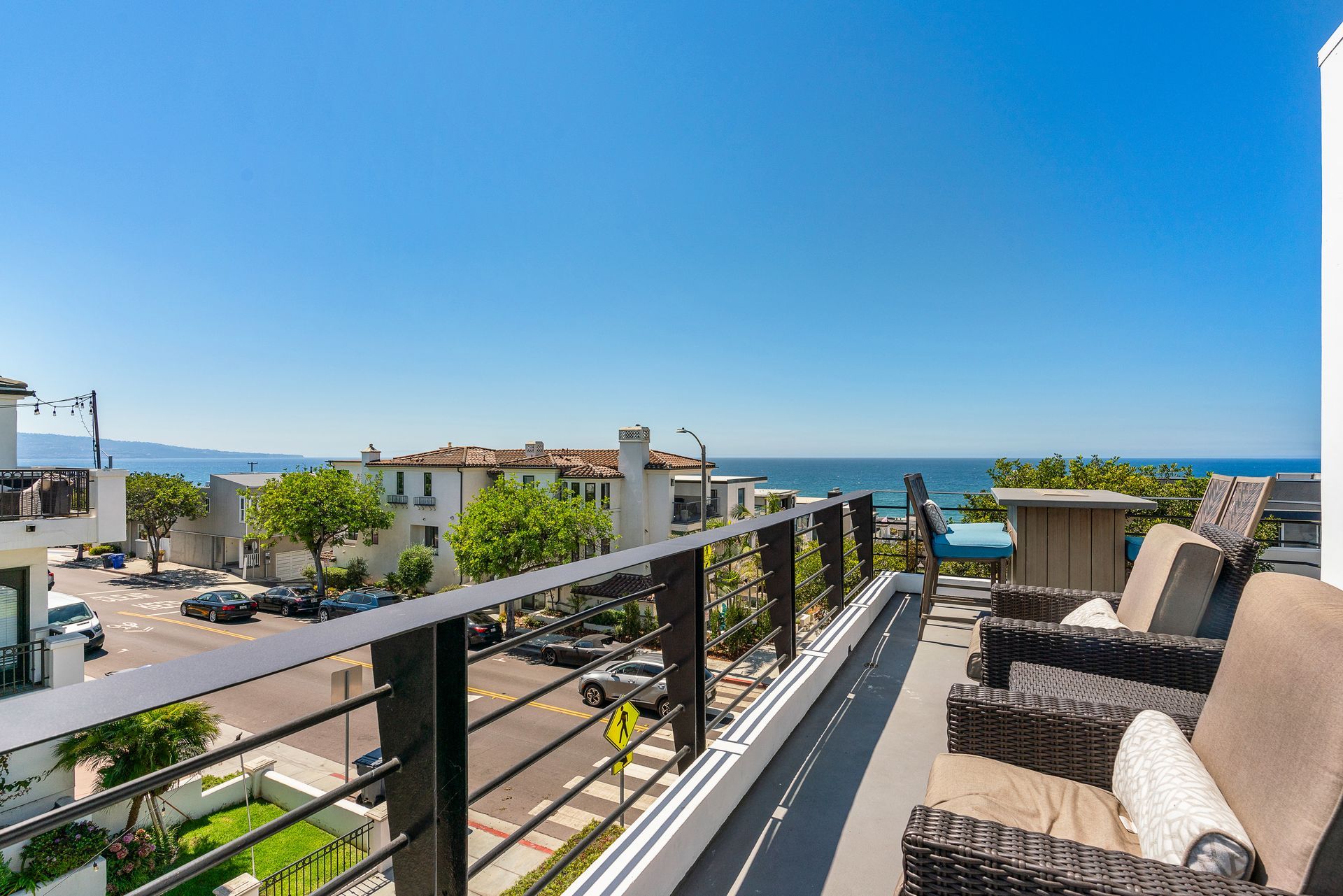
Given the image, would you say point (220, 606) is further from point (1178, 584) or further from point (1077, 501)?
point (1178, 584)

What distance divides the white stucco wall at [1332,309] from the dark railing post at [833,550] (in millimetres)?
1931

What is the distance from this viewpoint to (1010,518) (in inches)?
153

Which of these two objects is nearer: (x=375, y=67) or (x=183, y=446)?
(x=375, y=67)

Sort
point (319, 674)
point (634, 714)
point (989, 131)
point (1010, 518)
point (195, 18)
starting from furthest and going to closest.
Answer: point (319, 674)
point (195, 18)
point (989, 131)
point (1010, 518)
point (634, 714)

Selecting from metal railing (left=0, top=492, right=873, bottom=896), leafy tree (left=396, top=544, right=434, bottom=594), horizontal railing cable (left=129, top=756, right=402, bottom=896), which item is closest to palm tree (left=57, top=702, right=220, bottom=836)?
metal railing (left=0, top=492, right=873, bottom=896)

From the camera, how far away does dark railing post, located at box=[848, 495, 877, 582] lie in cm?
424

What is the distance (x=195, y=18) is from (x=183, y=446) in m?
204

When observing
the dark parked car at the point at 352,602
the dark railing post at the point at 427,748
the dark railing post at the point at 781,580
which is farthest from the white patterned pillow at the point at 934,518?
the dark parked car at the point at 352,602

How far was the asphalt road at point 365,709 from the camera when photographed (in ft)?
31.4

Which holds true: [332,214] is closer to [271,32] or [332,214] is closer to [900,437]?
[271,32]

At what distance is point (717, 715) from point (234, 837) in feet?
37.7

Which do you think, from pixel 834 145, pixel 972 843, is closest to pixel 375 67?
pixel 834 145

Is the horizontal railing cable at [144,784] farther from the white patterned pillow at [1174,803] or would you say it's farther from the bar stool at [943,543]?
the bar stool at [943,543]

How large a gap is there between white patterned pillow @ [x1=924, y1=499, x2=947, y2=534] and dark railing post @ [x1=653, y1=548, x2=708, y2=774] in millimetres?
2157
